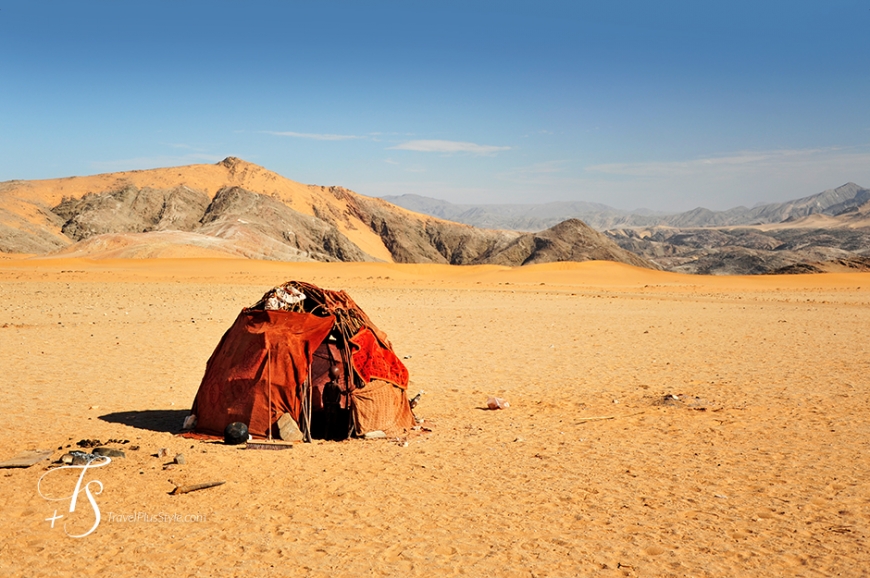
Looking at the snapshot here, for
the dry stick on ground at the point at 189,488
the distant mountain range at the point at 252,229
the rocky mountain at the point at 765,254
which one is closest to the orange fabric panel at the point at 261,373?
the dry stick on ground at the point at 189,488

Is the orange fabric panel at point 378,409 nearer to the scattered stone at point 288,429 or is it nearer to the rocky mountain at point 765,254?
the scattered stone at point 288,429

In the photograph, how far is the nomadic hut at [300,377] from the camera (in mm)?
8930

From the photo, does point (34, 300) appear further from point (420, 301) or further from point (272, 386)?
point (272, 386)

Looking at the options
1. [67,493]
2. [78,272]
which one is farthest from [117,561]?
[78,272]

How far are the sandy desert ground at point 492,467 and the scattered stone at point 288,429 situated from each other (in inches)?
12.3

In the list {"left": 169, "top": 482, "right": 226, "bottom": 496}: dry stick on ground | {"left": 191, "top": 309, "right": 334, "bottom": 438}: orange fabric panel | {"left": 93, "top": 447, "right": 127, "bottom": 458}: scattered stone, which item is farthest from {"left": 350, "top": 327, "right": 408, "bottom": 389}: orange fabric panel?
{"left": 93, "top": 447, "right": 127, "bottom": 458}: scattered stone

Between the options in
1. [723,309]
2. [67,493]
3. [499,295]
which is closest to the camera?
[67,493]

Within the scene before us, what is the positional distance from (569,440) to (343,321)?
3616 mm

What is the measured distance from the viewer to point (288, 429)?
895 centimetres

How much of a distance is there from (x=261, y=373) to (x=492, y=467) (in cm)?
327

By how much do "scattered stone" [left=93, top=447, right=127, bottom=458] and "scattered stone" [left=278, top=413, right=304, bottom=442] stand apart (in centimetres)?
191

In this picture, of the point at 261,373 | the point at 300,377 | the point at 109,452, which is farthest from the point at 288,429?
→ the point at 109,452

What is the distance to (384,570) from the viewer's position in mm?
5449

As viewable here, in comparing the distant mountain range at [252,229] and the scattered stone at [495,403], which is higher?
the distant mountain range at [252,229]
